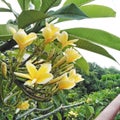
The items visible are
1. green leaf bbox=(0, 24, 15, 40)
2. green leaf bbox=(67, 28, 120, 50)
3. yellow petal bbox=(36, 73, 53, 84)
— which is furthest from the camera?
green leaf bbox=(67, 28, 120, 50)

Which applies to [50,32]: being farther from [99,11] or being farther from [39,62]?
[99,11]

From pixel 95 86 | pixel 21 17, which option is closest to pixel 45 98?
pixel 21 17

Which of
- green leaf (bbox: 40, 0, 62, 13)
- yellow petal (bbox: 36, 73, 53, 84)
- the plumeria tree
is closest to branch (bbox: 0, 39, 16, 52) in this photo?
the plumeria tree

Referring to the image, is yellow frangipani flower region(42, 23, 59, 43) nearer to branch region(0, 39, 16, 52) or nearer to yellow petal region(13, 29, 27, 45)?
yellow petal region(13, 29, 27, 45)

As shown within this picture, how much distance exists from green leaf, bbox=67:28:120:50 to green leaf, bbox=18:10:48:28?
0.59 ft

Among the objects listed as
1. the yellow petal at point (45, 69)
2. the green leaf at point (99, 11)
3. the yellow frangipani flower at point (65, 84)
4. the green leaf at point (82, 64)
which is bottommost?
the green leaf at point (82, 64)

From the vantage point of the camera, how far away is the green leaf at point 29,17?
2.51ft

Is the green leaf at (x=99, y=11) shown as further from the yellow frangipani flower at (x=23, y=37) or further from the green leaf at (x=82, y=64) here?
the yellow frangipani flower at (x=23, y=37)

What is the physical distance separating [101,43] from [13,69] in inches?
11.9

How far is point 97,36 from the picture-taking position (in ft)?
3.14

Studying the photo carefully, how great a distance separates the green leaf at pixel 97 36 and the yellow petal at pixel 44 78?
0.30m

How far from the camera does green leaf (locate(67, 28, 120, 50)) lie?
946mm

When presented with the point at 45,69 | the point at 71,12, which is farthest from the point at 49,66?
the point at 71,12

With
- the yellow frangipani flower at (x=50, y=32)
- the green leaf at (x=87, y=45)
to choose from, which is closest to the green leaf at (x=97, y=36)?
the green leaf at (x=87, y=45)
